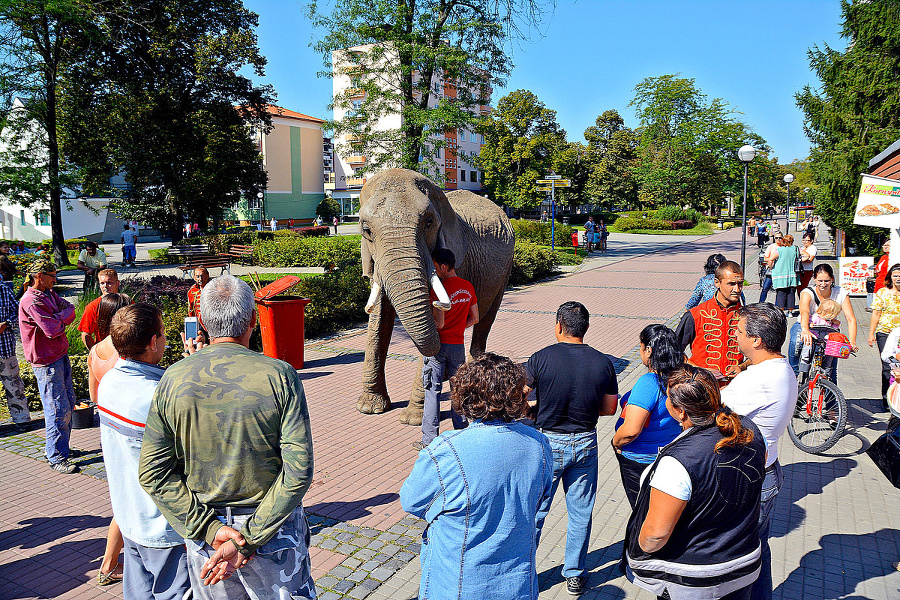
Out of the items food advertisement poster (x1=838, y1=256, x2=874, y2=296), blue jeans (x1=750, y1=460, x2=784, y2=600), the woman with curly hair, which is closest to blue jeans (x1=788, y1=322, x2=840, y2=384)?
blue jeans (x1=750, y1=460, x2=784, y2=600)

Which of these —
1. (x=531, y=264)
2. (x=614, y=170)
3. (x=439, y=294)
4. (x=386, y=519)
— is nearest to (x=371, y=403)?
(x=439, y=294)

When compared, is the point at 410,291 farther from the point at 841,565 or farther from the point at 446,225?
the point at 841,565

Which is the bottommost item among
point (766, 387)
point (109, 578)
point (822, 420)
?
point (109, 578)

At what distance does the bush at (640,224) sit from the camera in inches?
1950

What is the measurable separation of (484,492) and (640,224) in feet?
168

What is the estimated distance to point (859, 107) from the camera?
1984 centimetres

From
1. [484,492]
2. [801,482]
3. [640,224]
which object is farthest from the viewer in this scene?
[640,224]

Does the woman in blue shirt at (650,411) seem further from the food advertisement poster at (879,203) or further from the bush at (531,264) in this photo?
the bush at (531,264)

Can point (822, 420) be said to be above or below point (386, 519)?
above

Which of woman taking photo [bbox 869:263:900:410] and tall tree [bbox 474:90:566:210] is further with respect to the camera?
tall tree [bbox 474:90:566:210]

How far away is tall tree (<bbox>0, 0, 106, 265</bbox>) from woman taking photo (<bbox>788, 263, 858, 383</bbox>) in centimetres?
2043

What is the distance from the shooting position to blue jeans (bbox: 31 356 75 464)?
576 cm

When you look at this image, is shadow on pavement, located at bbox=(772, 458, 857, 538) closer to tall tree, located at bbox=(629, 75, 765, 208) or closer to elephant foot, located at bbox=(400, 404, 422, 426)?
elephant foot, located at bbox=(400, 404, 422, 426)

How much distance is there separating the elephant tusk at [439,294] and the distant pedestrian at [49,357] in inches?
145
